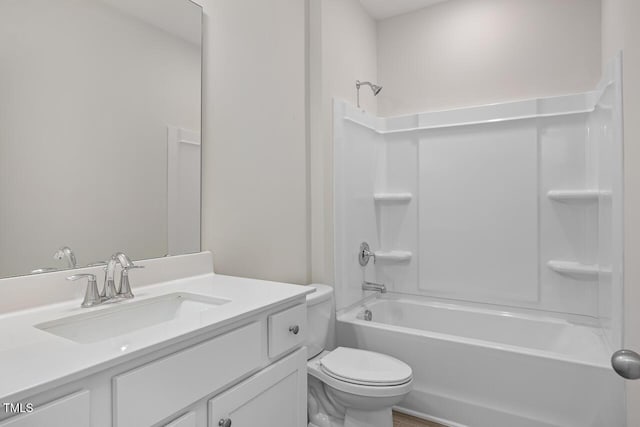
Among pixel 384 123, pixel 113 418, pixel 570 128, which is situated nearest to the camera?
pixel 113 418

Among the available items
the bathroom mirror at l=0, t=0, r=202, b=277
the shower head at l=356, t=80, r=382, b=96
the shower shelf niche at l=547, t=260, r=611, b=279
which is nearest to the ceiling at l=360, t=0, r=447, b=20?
the shower head at l=356, t=80, r=382, b=96

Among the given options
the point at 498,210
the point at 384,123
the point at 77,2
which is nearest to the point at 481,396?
the point at 498,210

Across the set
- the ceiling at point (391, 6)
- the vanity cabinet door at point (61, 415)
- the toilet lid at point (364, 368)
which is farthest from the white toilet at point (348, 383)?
the ceiling at point (391, 6)

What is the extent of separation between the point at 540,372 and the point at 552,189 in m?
1.14

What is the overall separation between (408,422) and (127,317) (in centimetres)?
158

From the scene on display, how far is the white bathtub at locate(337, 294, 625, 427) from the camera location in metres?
1.60

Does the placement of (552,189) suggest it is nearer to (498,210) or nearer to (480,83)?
(498,210)

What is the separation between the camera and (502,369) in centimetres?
178

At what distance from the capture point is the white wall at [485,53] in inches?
89.0

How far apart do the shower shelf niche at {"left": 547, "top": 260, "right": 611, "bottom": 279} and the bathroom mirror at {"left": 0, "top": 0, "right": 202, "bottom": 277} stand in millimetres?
2119

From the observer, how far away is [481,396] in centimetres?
183

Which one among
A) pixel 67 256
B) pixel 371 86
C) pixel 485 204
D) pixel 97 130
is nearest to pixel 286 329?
pixel 67 256

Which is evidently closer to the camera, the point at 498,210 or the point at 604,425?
the point at 604,425

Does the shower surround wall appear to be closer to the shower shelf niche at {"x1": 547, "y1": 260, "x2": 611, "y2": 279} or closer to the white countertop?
the shower shelf niche at {"x1": 547, "y1": 260, "x2": 611, "y2": 279}
